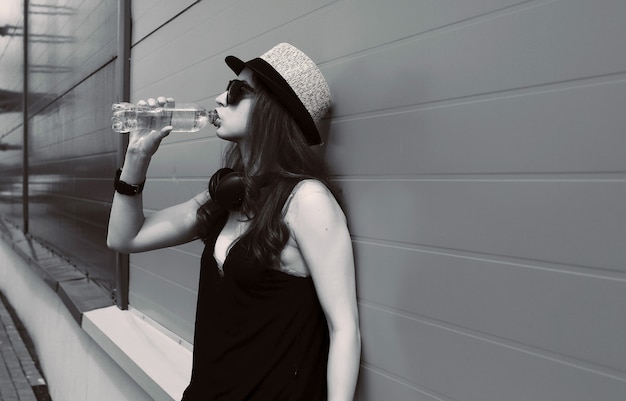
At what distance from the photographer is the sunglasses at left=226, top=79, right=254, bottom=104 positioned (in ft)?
5.98

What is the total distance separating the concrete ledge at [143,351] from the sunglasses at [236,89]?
1.53 meters

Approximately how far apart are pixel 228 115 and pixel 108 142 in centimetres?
317

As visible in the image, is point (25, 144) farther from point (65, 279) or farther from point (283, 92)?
point (283, 92)

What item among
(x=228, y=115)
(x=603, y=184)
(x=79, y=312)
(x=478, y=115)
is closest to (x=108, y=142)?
(x=79, y=312)

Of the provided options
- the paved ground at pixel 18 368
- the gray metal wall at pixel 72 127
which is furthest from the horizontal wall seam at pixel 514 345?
the paved ground at pixel 18 368

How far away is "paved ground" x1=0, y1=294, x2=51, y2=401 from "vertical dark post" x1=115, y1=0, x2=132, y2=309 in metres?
2.06

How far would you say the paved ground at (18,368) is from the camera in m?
5.59

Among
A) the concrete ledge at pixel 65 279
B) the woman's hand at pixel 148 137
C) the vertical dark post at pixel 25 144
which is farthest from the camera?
the vertical dark post at pixel 25 144

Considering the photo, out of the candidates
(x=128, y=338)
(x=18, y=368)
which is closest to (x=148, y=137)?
(x=128, y=338)

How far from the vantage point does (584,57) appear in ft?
4.03

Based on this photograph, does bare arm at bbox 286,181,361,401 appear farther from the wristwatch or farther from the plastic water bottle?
the wristwatch

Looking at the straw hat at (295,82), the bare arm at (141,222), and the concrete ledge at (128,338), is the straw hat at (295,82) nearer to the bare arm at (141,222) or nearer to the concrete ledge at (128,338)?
the bare arm at (141,222)

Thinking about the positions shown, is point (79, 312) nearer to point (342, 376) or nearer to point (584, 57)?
point (342, 376)

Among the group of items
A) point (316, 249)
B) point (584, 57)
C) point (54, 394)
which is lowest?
point (54, 394)
